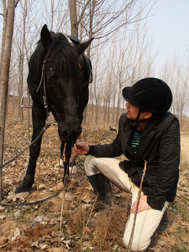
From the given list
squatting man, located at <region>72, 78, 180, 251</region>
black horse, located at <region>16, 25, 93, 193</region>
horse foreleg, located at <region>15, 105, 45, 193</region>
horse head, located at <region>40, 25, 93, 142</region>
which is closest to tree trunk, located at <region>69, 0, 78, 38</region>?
black horse, located at <region>16, 25, 93, 193</region>

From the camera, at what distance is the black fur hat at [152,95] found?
1704mm

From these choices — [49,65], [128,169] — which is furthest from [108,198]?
[49,65]

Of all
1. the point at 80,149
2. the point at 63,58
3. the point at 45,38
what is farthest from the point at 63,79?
the point at 80,149

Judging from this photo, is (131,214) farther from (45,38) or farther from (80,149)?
(45,38)

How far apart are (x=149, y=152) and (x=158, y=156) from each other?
0.11 metres

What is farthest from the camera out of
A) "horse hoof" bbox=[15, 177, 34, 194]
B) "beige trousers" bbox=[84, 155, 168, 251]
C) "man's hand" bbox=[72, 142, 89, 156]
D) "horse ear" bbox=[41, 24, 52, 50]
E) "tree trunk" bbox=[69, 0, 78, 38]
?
"tree trunk" bbox=[69, 0, 78, 38]

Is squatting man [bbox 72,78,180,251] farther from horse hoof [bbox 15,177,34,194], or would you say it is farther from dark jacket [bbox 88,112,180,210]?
horse hoof [bbox 15,177,34,194]

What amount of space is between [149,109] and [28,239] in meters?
1.65

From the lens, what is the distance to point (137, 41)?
1336 centimetres

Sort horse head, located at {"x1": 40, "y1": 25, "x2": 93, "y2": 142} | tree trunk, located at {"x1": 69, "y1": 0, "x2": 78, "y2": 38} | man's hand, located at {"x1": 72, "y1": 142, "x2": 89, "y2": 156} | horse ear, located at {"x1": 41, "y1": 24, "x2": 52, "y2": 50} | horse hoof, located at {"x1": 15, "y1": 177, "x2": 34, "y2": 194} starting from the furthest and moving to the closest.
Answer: tree trunk, located at {"x1": 69, "y1": 0, "x2": 78, "y2": 38} < horse hoof, located at {"x1": 15, "y1": 177, "x2": 34, "y2": 194} < man's hand, located at {"x1": 72, "y1": 142, "x2": 89, "y2": 156} < horse ear, located at {"x1": 41, "y1": 24, "x2": 52, "y2": 50} < horse head, located at {"x1": 40, "y1": 25, "x2": 93, "y2": 142}

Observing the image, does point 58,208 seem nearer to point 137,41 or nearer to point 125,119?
point 125,119

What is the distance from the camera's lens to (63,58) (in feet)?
6.40

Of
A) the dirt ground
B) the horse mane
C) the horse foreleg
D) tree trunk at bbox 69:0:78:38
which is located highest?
tree trunk at bbox 69:0:78:38

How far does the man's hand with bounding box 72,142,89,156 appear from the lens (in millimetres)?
2178
